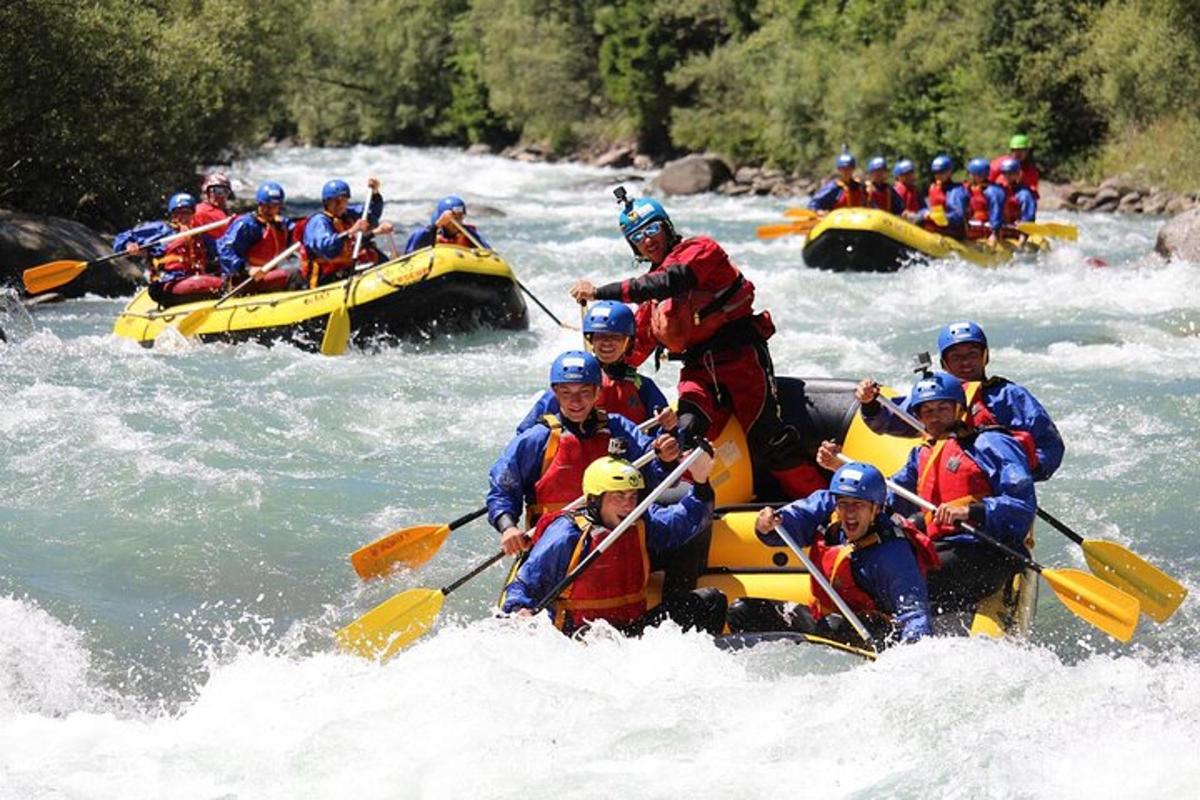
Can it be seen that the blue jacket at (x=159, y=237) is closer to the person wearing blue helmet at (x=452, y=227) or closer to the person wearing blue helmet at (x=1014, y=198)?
the person wearing blue helmet at (x=452, y=227)

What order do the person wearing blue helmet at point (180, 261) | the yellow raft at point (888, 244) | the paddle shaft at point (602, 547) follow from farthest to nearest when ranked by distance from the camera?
the yellow raft at point (888, 244), the person wearing blue helmet at point (180, 261), the paddle shaft at point (602, 547)

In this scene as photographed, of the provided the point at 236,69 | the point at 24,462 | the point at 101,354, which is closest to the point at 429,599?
the point at 24,462

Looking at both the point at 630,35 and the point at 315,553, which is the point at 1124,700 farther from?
the point at 630,35

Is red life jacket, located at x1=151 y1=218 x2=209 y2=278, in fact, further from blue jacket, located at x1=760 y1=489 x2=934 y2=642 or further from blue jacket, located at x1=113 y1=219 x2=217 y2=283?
blue jacket, located at x1=760 y1=489 x2=934 y2=642

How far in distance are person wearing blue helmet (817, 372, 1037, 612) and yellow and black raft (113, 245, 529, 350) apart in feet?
22.4

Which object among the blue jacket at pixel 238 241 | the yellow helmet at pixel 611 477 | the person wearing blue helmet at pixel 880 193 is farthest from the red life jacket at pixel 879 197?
the yellow helmet at pixel 611 477

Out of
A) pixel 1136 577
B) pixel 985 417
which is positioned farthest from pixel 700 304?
pixel 1136 577

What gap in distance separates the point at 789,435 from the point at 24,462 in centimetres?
457

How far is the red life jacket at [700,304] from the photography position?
6785 millimetres

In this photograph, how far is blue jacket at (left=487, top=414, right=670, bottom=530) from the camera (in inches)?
251

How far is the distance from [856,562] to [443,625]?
206 cm

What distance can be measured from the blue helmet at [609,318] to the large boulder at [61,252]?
10750 mm

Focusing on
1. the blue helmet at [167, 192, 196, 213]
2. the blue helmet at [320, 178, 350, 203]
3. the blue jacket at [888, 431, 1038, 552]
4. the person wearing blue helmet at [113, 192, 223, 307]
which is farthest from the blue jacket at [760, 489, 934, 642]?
the blue helmet at [167, 192, 196, 213]

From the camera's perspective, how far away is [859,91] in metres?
29.0
